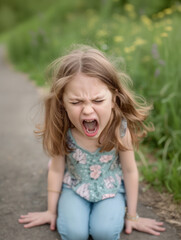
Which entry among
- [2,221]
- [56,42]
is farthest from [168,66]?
[56,42]

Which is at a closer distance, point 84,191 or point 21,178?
point 84,191

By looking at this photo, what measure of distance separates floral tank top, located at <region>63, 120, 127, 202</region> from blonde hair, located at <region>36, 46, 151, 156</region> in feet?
0.18

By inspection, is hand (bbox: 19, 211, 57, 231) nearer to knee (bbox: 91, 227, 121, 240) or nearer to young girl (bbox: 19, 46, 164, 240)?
young girl (bbox: 19, 46, 164, 240)

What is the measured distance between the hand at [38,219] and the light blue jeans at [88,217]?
0.08 metres

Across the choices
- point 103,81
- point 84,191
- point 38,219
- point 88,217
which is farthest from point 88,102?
point 38,219

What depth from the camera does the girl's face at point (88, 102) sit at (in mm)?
1671

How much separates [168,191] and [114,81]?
992 mm

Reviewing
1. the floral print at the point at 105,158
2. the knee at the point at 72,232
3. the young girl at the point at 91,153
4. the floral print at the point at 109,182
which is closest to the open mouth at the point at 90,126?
the young girl at the point at 91,153

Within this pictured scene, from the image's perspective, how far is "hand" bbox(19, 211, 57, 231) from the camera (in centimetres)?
197

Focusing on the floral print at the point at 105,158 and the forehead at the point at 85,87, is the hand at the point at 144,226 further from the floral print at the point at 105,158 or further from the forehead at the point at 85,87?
the forehead at the point at 85,87

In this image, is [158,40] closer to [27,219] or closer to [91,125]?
[91,125]

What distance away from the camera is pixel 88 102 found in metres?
1.67

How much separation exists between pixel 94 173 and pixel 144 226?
448 mm

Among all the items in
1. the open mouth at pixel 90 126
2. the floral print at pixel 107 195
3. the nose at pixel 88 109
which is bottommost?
the floral print at pixel 107 195
